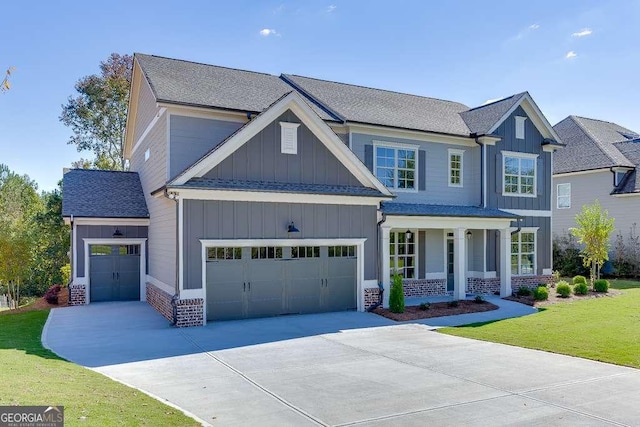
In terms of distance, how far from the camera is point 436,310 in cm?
1528

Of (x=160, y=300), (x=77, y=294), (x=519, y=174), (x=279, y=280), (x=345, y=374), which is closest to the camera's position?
(x=345, y=374)

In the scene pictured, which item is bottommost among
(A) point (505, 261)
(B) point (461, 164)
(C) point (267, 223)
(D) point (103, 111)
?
(A) point (505, 261)

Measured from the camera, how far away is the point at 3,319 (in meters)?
14.6

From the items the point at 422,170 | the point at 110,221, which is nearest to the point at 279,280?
the point at 110,221

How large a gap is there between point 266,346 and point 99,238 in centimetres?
980

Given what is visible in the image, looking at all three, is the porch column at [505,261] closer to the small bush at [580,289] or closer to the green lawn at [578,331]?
the green lawn at [578,331]

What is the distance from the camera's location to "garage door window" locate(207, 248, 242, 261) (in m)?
13.1

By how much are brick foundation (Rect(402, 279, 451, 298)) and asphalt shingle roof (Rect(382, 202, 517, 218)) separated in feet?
9.48

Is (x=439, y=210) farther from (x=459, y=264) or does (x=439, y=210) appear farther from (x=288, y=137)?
(x=288, y=137)

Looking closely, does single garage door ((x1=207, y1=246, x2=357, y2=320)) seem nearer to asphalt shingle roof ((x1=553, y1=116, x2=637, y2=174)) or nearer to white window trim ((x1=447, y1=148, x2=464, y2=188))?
white window trim ((x1=447, y1=148, x2=464, y2=188))

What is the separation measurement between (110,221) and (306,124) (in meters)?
8.40

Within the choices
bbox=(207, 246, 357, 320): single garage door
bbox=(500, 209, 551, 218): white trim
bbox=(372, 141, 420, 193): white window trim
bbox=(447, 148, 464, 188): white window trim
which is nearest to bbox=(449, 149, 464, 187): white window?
bbox=(447, 148, 464, 188): white window trim

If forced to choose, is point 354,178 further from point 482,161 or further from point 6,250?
point 6,250

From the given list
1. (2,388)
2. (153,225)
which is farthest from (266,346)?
(153,225)
